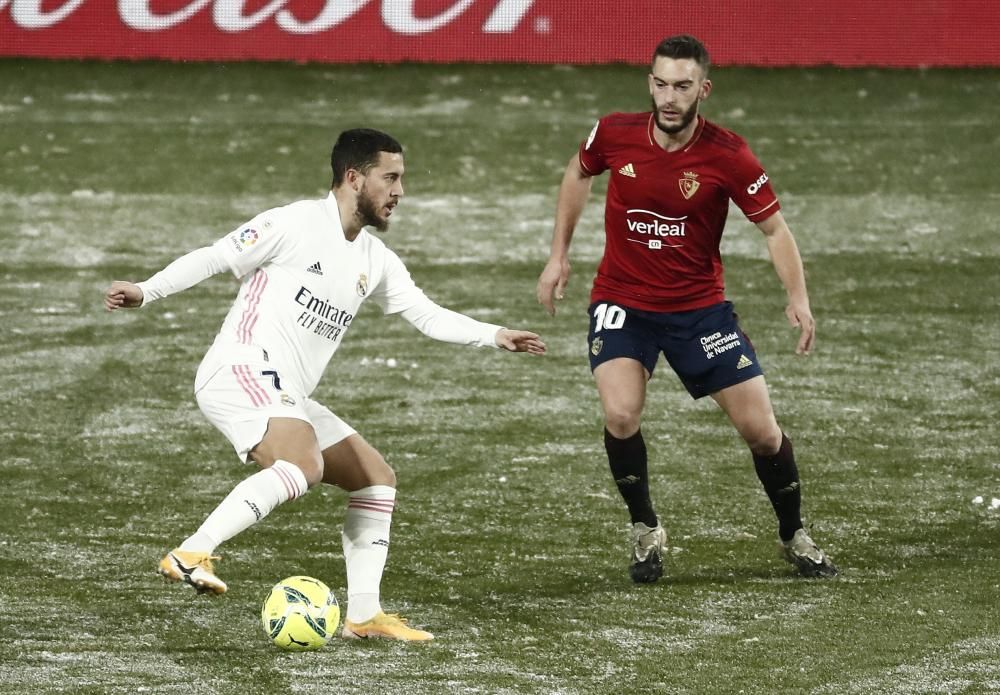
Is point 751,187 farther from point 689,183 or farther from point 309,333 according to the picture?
point 309,333

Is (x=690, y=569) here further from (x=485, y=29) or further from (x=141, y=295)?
(x=485, y=29)

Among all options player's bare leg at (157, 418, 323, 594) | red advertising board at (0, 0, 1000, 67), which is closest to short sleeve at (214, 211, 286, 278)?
player's bare leg at (157, 418, 323, 594)

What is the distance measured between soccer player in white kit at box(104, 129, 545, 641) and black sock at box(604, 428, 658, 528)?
37.1 inches

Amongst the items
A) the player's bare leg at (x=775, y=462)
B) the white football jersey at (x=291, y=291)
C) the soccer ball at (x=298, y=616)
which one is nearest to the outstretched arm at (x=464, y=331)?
the white football jersey at (x=291, y=291)

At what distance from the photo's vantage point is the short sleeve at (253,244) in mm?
6727

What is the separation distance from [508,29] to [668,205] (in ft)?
36.7

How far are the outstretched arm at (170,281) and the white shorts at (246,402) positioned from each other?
36 centimetres

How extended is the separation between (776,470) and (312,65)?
1218cm

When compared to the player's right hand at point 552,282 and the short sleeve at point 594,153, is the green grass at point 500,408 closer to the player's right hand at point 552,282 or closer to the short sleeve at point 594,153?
the player's right hand at point 552,282

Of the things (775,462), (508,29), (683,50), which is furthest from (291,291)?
(508,29)

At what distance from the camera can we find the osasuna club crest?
299 inches

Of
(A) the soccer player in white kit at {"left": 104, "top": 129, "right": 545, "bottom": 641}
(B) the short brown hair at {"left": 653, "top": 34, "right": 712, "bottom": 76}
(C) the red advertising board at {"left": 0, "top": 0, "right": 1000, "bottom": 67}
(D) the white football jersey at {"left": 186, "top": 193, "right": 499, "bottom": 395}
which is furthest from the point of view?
(C) the red advertising board at {"left": 0, "top": 0, "right": 1000, "bottom": 67}

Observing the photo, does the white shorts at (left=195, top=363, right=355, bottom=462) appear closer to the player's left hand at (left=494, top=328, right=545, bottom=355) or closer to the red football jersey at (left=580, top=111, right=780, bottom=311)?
the player's left hand at (left=494, top=328, right=545, bottom=355)

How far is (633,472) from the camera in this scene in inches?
306
